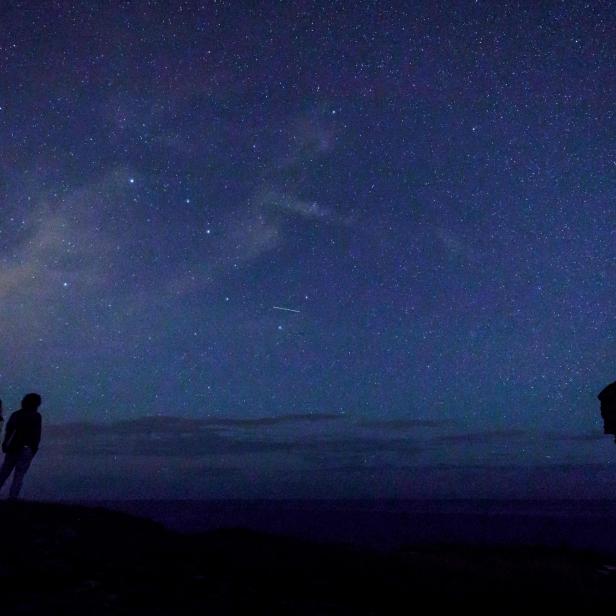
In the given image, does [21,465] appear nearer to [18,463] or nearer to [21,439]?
[18,463]

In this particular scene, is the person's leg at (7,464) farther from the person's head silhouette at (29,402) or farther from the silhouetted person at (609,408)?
the silhouetted person at (609,408)

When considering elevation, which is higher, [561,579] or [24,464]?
[24,464]

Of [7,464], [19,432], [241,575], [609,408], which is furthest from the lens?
[609,408]

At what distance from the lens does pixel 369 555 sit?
11133 millimetres

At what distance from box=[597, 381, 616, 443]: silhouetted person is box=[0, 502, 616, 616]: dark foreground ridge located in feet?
15.0

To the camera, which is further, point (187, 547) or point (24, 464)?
point (24, 464)

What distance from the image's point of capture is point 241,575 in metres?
8.85

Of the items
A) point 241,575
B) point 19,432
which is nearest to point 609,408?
point 241,575

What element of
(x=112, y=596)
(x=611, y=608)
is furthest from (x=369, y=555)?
(x=112, y=596)

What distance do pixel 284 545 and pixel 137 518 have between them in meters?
4.40

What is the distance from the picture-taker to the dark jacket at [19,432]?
13258 millimetres

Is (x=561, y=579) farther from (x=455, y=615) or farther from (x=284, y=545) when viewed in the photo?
(x=284, y=545)

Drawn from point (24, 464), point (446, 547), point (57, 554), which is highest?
point (24, 464)

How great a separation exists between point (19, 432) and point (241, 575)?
24.5ft
